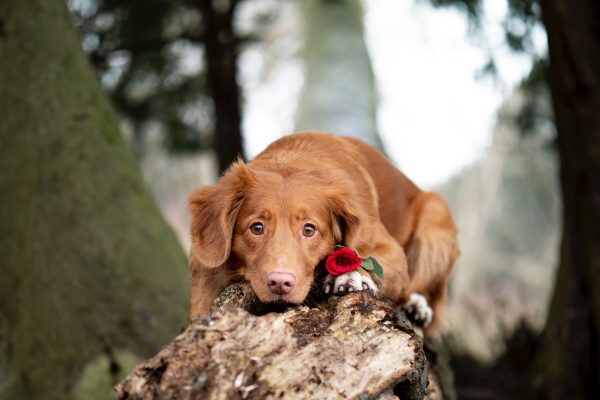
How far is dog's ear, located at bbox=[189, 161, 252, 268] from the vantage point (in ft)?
12.2

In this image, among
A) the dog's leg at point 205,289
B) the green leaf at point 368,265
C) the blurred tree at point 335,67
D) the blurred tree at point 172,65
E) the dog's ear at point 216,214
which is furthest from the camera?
the blurred tree at point 335,67

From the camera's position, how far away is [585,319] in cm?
757

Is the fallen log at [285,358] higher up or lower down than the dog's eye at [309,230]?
lower down

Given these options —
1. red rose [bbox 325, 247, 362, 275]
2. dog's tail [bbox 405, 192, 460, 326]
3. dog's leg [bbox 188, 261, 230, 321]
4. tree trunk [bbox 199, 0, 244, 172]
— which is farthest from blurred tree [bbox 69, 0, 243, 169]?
red rose [bbox 325, 247, 362, 275]

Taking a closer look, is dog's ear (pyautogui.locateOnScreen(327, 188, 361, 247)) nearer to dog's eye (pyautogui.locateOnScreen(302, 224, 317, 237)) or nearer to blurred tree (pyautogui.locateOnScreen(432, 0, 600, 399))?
dog's eye (pyautogui.locateOnScreen(302, 224, 317, 237))

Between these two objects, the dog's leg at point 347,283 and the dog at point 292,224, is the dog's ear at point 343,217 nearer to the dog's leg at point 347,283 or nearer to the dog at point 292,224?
the dog at point 292,224

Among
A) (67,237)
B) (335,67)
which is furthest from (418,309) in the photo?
(335,67)

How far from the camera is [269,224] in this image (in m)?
3.63

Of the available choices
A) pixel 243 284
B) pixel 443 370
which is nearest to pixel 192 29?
pixel 443 370

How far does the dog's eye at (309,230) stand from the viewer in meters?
3.67

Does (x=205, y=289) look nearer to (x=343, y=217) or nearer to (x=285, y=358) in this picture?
(x=343, y=217)

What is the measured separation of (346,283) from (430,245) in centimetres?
175

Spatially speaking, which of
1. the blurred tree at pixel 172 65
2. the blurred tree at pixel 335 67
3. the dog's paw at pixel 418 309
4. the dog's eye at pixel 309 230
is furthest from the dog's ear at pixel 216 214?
the blurred tree at pixel 335 67

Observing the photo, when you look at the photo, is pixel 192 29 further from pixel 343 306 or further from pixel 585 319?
pixel 343 306
